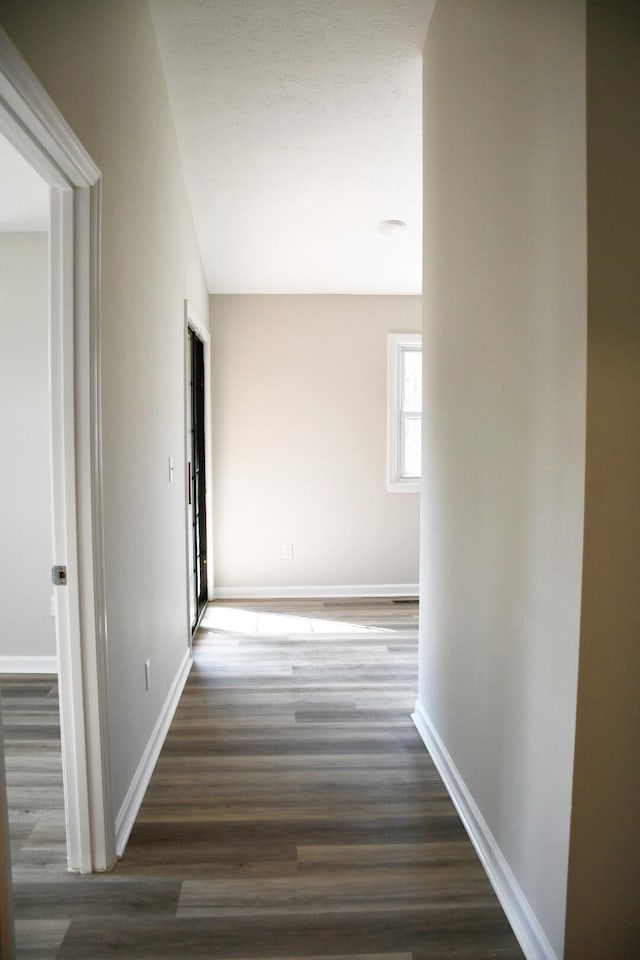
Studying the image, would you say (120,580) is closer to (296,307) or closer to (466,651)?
(466,651)

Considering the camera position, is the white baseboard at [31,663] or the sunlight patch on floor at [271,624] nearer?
the white baseboard at [31,663]

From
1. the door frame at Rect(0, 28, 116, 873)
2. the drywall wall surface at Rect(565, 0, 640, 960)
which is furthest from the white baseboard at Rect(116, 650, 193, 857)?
the drywall wall surface at Rect(565, 0, 640, 960)

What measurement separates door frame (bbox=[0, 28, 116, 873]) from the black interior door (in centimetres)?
229

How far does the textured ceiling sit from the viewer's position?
2.32 meters

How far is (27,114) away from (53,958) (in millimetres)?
2012

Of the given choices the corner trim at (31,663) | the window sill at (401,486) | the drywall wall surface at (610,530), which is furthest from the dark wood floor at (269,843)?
the window sill at (401,486)

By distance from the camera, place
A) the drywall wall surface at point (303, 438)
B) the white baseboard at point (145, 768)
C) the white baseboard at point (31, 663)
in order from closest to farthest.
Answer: the white baseboard at point (145, 768) < the white baseboard at point (31, 663) < the drywall wall surface at point (303, 438)

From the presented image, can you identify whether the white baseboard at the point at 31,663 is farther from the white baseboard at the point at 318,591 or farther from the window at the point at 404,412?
the window at the point at 404,412

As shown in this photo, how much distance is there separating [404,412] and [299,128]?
7.83 ft

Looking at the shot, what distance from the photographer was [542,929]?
4.49 ft

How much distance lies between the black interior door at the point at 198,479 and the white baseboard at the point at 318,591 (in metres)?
0.28

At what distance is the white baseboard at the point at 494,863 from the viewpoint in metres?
1.40

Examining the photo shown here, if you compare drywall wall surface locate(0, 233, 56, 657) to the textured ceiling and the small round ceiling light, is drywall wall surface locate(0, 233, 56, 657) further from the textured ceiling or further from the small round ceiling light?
the small round ceiling light

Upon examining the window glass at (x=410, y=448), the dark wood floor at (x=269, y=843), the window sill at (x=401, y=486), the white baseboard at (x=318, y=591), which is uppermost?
the window glass at (x=410, y=448)
